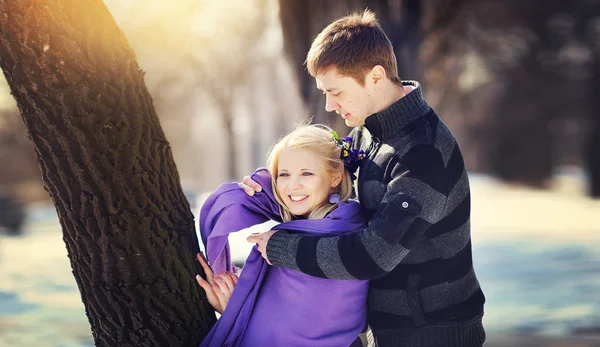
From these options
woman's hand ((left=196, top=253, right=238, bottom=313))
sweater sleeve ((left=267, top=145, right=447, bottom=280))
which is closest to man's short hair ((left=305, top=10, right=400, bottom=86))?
sweater sleeve ((left=267, top=145, right=447, bottom=280))

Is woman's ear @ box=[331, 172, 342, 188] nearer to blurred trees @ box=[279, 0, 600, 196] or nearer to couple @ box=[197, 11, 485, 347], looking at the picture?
couple @ box=[197, 11, 485, 347]

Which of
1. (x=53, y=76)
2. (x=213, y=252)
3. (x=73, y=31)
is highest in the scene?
(x=73, y=31)

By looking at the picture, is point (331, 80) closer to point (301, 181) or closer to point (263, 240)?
point (301, 181)

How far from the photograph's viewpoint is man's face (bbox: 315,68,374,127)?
2.96m

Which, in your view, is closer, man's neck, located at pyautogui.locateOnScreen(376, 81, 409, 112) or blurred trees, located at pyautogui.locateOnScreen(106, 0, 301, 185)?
man's neck, located at pyautogui.locateOnScreen(376, 81, 409, 112)

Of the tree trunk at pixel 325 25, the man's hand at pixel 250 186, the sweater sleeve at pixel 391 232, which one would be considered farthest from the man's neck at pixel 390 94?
the tree trunk at pixel 325 25

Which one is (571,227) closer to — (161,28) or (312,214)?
(161,28)

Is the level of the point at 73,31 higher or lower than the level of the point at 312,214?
higher

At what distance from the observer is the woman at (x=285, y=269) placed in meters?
2.90

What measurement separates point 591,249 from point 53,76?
13.2 metres

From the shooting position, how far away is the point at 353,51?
2.91 metres

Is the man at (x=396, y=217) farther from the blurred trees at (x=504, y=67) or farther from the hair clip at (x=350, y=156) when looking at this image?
the blurred trees at (x=504, y=67)

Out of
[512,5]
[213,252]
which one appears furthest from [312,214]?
[512,5]

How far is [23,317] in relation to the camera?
8625mm
